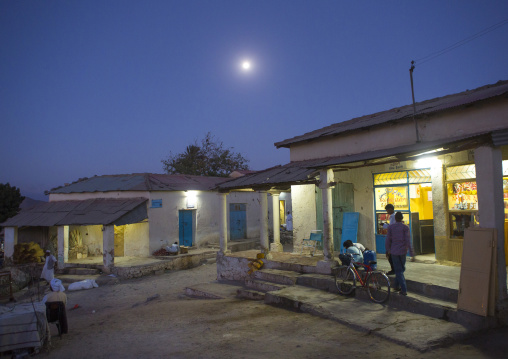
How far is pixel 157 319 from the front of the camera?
805cm

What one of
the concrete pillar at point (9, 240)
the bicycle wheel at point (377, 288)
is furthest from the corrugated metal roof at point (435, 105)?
the concrete pillar at point (9, 240)

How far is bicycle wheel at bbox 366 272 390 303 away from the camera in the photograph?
6948 mm

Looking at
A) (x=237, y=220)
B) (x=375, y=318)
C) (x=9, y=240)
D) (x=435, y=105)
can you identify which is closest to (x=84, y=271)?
(x=9, y=240)

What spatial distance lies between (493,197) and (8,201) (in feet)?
108

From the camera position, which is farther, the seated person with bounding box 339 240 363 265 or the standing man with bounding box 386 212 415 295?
the seated person with bounding box 339 240 363 265

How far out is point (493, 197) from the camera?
5609mm

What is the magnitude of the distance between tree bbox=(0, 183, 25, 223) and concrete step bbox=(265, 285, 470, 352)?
91.6 feet

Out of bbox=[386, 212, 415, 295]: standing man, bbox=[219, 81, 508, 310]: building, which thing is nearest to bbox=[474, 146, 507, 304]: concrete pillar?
bbox=[219, 81, 508, 310]: building

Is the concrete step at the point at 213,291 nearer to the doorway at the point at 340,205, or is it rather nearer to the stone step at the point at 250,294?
the stone step at the point at 250,294

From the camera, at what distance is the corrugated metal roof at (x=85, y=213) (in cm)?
1647

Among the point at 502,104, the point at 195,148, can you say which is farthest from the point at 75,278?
the point at 195,148

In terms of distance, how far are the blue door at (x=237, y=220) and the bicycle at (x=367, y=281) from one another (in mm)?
14664

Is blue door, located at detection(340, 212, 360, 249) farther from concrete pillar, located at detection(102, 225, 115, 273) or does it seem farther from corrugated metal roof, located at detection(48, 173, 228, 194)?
concrete pillar, located at detection(102, 225, 115, 273)

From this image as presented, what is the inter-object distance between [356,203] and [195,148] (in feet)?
88.5
